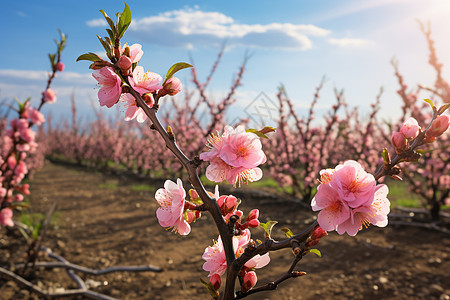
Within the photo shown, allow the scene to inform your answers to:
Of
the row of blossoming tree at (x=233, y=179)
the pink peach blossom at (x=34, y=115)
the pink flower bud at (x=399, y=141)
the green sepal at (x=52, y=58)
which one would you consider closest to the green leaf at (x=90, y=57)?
the row of blossoming tree at (x=233, y=179)

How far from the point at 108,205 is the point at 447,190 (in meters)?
5.86

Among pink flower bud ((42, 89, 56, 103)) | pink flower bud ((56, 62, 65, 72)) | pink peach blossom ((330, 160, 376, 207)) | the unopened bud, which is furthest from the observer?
pink flower bud ((42, 89, 56, 103))

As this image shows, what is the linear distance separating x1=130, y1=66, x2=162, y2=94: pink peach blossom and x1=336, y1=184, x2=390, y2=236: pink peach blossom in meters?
0.65

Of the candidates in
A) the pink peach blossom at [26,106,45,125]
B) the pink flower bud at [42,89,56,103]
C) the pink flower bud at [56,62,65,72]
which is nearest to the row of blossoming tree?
the pink flower bud at [56,62,65,72]

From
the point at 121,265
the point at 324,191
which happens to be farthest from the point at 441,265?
the point at 324,191

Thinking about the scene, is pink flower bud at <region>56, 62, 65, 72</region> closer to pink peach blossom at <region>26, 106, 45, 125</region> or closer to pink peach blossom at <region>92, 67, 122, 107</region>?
pink peach blossom at <region>26, 106, 45, 125</region>

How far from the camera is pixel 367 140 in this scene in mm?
6570

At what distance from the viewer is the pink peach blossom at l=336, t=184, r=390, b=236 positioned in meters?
0.89

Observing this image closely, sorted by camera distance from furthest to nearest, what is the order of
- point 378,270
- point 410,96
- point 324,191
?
point 410,96 → point 378,270 → point 324,191

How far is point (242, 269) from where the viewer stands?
1046mm

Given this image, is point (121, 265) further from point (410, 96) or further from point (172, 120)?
point (172, 120)

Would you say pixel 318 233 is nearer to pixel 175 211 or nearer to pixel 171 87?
pixel 175 211

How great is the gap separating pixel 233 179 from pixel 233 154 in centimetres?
9

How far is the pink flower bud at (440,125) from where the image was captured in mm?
979
